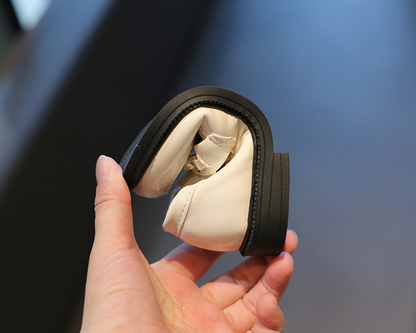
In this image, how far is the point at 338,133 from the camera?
3.30 feet

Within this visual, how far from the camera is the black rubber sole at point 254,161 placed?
60 centimetres

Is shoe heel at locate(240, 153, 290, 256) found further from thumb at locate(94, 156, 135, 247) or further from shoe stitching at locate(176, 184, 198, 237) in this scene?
thumb at locate(94, 156, 135, 247)

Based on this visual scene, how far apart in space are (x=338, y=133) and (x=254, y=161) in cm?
52

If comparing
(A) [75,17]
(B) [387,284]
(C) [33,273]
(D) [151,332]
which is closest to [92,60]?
(A) [75,17]

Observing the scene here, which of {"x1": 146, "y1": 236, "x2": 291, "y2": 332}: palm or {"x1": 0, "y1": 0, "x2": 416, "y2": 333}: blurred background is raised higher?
{"x1": 0, "y1": 0, "x2": 416, "y2": 333}: blurred background

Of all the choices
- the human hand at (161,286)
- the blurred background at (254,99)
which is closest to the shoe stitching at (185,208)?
the human hand at (161,286)

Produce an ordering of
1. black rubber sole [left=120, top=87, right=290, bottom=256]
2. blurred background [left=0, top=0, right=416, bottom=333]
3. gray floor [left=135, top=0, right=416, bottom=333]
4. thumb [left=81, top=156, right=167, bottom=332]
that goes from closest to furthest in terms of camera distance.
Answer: thumb [left=81, top=156, right=167, bottom=332]
black rubber sole [left=120, top=87, right=290, bottom=256]
blurred background [left=0, top=0, right=416, bottom=333]
gray floor [left=135, top=0, right=416, bottom=333]

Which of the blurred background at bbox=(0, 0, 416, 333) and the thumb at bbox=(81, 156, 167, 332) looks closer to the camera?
the thumb at bbox=(81, 156, 167, 332)

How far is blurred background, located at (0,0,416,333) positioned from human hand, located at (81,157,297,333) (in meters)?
0.21

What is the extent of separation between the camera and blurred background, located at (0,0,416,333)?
2.38 feet

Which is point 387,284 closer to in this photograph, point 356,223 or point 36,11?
point 356,223

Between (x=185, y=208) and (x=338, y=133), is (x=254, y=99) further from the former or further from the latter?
(x=185, y=208)

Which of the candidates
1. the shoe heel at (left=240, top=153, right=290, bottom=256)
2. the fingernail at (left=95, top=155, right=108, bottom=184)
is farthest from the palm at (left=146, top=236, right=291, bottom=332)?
the fingernail at (left=95, top=155, right=108, bottom=184)

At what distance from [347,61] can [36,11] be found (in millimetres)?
1042
